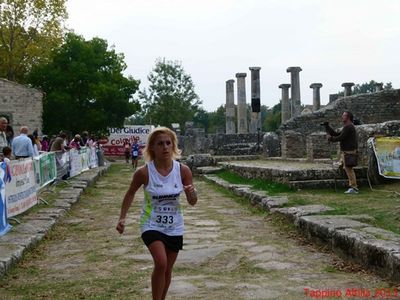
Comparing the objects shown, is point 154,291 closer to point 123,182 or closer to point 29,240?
point 29,240

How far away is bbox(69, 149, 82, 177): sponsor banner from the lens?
56.6ft

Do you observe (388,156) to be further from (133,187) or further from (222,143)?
(222,143)

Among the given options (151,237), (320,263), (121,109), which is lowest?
(320,263)

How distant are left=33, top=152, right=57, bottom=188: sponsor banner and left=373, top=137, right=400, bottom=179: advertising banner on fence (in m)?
6.69

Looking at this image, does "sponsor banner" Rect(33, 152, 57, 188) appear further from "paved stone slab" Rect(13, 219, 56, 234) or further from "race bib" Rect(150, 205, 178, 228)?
"race bib" Rect(150, 205, 178, 228)

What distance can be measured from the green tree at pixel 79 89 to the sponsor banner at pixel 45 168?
888 inches

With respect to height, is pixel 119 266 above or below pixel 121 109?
below

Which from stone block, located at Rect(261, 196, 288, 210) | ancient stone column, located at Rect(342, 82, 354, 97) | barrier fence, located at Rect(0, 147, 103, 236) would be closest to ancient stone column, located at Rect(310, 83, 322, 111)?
ancient stone column, located at Rect(342, 82, 354, 97)

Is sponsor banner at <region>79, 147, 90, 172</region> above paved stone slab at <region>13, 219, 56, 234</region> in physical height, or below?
above

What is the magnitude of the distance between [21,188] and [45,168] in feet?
10.4

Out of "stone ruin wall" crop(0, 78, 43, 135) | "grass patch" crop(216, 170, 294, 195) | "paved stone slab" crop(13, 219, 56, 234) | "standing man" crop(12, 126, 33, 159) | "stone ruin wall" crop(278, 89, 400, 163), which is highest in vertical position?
"stone ruin wall" crop(0, 78, 43, 135)

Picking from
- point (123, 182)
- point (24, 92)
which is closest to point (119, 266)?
Result: point (123, 182)

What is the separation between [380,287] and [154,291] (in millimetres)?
2056

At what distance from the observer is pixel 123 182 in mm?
18141
